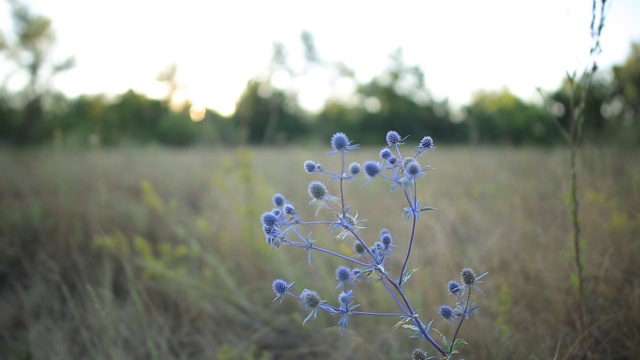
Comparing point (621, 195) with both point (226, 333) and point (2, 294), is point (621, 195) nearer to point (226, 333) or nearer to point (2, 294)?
point (226, 333)

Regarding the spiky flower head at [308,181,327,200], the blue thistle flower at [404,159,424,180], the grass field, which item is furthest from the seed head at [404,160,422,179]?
the grass field

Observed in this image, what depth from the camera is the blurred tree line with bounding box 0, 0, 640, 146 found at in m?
4.68

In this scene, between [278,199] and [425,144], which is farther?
[278,199]

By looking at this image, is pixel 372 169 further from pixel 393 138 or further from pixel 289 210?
pixel 289 210

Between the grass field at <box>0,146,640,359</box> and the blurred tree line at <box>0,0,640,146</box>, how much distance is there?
753 millimetres

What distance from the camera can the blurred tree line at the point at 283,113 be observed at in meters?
4.68

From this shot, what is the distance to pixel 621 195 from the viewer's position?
326 centimetres

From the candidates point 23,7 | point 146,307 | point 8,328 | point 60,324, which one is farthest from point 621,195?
point 23,7

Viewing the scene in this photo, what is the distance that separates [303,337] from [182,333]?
2.51 feet

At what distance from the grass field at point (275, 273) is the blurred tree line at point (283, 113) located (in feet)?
2.47

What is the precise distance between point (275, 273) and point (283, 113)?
23.6 meters

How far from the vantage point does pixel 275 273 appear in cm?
290

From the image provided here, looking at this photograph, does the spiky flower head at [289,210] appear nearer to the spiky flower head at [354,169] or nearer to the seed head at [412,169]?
the spiky flower head at [354,169]

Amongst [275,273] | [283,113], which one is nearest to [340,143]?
[275,273]
